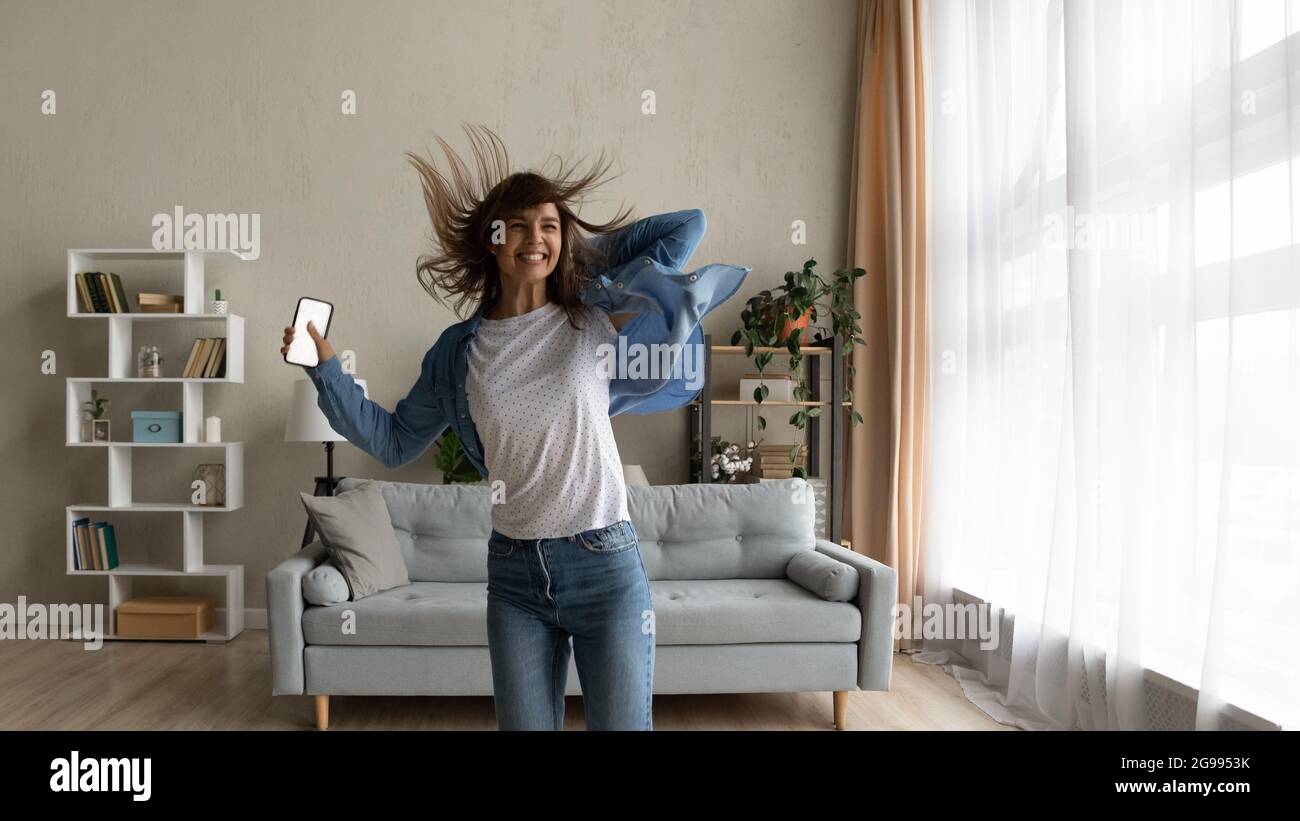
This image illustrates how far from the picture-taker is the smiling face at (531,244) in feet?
4.72

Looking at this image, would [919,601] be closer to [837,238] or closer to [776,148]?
[837,238]

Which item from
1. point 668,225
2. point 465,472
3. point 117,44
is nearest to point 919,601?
point 465,472

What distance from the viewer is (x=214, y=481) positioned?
4.37m

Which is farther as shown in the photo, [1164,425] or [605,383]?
[1164,425]

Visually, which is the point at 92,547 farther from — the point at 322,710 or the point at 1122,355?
the point at 1122,355

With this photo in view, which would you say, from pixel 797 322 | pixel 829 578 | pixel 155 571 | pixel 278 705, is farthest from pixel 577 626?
pixel 155 571

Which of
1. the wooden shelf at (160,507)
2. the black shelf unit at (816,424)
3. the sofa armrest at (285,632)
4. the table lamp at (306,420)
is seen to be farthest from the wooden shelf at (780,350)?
the wooden shelf at (160,507)

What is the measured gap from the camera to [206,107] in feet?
15.0

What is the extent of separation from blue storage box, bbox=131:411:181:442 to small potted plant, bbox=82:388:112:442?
0.15 meters

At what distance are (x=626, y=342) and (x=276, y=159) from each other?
383 cm

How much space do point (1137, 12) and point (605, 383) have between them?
2241mm

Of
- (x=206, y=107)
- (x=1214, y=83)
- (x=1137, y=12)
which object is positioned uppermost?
(x=206, y=107)

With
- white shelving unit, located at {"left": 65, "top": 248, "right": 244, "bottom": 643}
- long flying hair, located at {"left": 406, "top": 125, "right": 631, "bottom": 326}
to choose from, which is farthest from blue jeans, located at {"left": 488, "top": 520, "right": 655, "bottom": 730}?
white shelving unit, located at {"left": 65, "top": 248, "right": 244, "bottom": 643}
